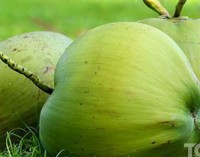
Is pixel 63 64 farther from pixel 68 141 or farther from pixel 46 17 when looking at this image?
pixel 46 17

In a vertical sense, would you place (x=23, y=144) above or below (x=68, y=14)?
above

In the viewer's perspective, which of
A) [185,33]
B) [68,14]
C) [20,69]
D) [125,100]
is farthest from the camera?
[68,14]

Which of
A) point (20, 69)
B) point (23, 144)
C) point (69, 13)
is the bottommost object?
point (69, 13)

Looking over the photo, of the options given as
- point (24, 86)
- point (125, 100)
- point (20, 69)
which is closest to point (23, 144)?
point (24, 86)

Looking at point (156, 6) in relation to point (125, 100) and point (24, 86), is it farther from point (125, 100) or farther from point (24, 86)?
point (125, 100)

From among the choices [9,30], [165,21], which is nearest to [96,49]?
[165,21]

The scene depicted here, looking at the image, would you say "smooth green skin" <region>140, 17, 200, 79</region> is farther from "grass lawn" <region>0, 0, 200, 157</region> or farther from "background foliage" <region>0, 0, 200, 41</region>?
"background foliage" <region>0, 0, 200, 41</region>

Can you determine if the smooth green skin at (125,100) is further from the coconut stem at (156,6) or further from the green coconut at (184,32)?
the coconut stem at (156,6)
